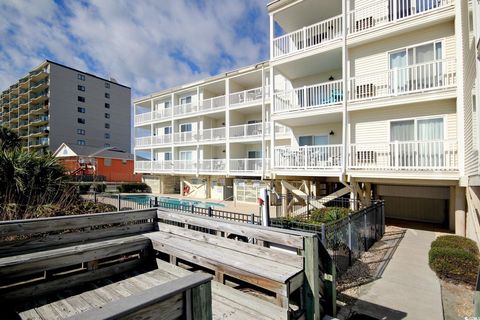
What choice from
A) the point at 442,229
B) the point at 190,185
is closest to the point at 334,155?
the point at 442,229

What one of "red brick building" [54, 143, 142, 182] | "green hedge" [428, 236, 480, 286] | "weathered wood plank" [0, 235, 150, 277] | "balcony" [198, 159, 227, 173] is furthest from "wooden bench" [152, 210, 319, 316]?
"red brick building" [54, 143, 142, 182]

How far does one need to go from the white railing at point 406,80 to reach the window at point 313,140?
301 cm

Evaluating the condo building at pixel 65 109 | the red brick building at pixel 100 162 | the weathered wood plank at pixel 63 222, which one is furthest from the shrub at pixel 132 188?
the weathered wood plank at pixel 63 222

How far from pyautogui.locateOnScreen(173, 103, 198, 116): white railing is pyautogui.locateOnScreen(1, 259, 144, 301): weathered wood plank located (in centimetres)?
2081

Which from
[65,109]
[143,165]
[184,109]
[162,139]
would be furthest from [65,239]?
[65,109]

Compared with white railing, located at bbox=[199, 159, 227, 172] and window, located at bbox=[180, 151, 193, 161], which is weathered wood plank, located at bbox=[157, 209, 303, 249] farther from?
window, located at bbox=[180, 151, 193, 161]

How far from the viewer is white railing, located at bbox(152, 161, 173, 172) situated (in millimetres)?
24728

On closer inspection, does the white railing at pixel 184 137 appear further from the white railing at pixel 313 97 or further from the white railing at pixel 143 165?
the white railing at pixel 313 97

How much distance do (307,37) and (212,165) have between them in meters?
12.5

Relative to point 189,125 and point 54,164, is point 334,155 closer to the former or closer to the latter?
point 54,164

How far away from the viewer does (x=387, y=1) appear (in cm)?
1066

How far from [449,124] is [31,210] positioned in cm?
1474

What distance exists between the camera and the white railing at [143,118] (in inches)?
1084

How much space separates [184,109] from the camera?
79.6ft
